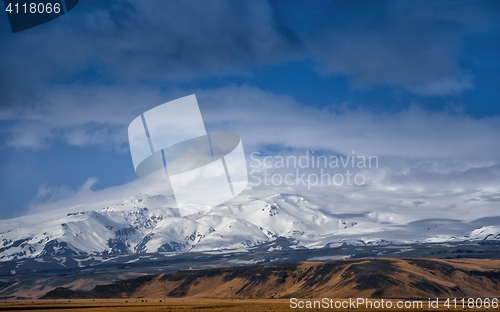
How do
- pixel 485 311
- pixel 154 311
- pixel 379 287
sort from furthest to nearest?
pixel 379 287 < pixel 154 311 < pixel 485 311

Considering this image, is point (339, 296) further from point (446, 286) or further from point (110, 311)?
point (110, 311)

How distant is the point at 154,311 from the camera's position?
11688 centimetres

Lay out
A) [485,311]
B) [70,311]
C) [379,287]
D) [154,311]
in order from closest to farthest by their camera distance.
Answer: [485,311] < [154,311] < [70,311] < [379,287]

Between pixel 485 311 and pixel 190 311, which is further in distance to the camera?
pixel 190 311

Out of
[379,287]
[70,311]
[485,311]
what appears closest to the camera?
[485,311]

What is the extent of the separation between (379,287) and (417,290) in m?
12.3

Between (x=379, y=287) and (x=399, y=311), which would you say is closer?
(x=399, y=311)

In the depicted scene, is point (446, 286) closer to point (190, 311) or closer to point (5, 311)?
point (190, 311)

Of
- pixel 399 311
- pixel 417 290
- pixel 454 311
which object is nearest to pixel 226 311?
pixel 399 311

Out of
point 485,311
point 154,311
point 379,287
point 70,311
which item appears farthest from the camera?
point 379,287

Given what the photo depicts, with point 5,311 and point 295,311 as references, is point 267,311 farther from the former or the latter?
point 5,311

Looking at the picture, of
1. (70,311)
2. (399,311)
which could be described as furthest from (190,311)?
(399,311)

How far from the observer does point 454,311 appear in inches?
4358

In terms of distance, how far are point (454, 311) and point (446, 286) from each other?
93.9m
